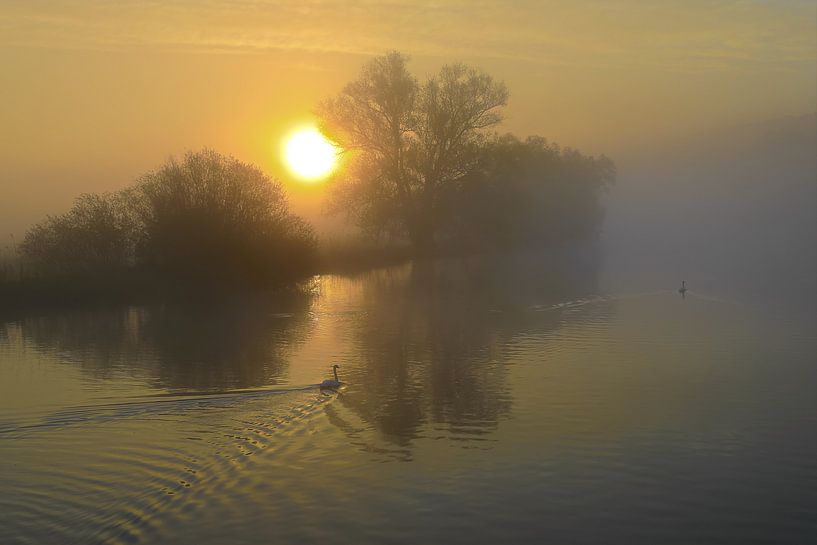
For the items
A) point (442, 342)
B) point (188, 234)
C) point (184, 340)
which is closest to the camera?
point (442, 342)

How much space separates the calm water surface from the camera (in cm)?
938

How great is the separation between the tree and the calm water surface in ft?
95.3

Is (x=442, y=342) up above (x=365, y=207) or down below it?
below

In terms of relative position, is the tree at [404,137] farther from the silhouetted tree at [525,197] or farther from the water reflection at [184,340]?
the water reflection at [184,340]

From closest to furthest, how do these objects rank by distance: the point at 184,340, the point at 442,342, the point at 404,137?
the point at 442,342 < the point at 184,340 < the point at 404,137

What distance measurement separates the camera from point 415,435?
12.9 metres

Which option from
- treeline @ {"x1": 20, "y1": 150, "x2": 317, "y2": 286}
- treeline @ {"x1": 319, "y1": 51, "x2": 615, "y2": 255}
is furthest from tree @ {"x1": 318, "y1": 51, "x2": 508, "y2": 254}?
treeline @ {"x1": 20, "y1": 150, "x2": 317, "y2": 286}

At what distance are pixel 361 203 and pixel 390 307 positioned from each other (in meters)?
23.0

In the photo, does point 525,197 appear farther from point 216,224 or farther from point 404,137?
point 216,224

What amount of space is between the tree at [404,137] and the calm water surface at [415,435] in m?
29.0

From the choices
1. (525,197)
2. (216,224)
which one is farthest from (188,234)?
(525,197)

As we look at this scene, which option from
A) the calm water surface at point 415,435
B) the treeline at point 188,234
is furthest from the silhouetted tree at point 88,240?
the calm water surface at point 415,435

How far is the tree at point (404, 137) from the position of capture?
51625mm

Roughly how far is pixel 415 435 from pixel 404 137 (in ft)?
137
